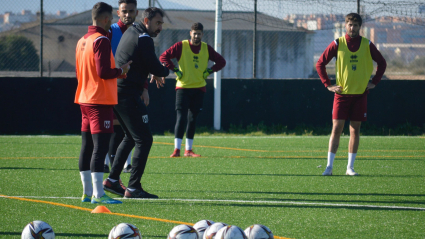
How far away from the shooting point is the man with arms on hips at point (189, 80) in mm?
9281

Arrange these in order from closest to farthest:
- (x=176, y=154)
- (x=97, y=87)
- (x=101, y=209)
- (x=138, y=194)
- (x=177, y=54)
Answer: (x=101, y=209), (x=97, y=87), (x=138, y=194), (x=176, y=154), (x=177, y=54)

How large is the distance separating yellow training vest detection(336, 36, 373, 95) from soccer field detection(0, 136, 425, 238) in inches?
48.2

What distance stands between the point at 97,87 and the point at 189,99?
4287 millimetres

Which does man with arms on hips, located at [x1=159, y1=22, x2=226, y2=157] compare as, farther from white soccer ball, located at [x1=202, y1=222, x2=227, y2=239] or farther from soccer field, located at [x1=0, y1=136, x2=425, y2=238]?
white soccer ball, located at [x1=202, y1=222, x2=227, y2=239]

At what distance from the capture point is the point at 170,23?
2461 cm

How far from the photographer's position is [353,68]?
7.49 metres

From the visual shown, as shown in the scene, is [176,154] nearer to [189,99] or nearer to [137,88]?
[189,99]

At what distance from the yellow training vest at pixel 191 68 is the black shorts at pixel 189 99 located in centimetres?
10

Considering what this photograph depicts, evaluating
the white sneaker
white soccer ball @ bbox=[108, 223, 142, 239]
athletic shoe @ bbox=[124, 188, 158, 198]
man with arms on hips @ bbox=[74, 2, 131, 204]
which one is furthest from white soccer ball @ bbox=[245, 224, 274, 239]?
the white sneaker

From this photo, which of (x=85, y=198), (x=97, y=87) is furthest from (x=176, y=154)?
(x=97, y=87)

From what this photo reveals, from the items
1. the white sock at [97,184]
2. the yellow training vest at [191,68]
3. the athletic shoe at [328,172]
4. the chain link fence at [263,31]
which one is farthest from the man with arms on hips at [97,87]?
the chain link fence at [263,31]

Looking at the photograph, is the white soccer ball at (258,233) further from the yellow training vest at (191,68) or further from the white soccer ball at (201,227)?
the yellow training vest at (191,68)

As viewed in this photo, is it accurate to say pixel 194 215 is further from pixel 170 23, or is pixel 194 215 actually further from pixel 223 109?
pixel 170 23

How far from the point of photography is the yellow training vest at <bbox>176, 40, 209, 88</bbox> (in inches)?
368
